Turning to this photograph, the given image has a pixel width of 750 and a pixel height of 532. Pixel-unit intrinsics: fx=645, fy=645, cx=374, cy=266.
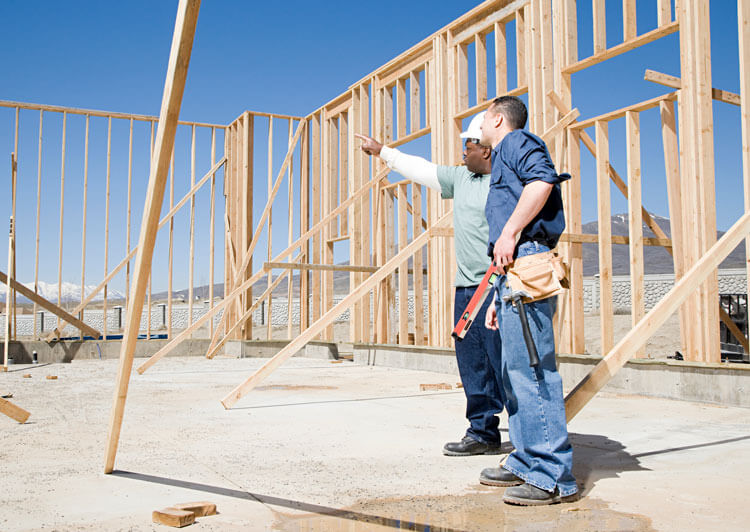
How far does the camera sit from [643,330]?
285 centimetres

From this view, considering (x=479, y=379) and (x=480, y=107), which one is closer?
(x=479, y=379)

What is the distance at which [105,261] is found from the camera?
11.2m

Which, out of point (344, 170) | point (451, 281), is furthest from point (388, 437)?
point (344, 170)

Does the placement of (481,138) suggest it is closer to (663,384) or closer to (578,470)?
(578,470)

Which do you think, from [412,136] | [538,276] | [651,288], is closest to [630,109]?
[412,136]

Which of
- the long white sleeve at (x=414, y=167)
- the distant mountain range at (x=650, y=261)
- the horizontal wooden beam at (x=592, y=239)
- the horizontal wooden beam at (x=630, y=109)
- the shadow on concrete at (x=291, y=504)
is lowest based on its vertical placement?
the shadow on concrete at (x=291, y=504)

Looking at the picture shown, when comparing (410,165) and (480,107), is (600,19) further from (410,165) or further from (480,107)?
(410,165)

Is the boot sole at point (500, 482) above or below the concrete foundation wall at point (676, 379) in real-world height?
below

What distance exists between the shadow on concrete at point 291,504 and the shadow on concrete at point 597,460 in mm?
778

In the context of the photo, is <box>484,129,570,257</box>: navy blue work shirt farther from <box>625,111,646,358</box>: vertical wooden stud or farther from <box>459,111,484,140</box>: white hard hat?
<box>625,111,646,358</box>: vertical wooden stud

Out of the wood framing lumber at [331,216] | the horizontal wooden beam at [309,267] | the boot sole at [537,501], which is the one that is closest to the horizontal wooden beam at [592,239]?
the wood framing lumber at [331,216]

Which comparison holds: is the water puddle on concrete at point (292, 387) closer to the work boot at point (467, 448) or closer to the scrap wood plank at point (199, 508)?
the work boot at point (467, 448)

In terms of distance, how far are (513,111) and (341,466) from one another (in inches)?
68.9

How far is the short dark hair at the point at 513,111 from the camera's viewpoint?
272 centimetres
